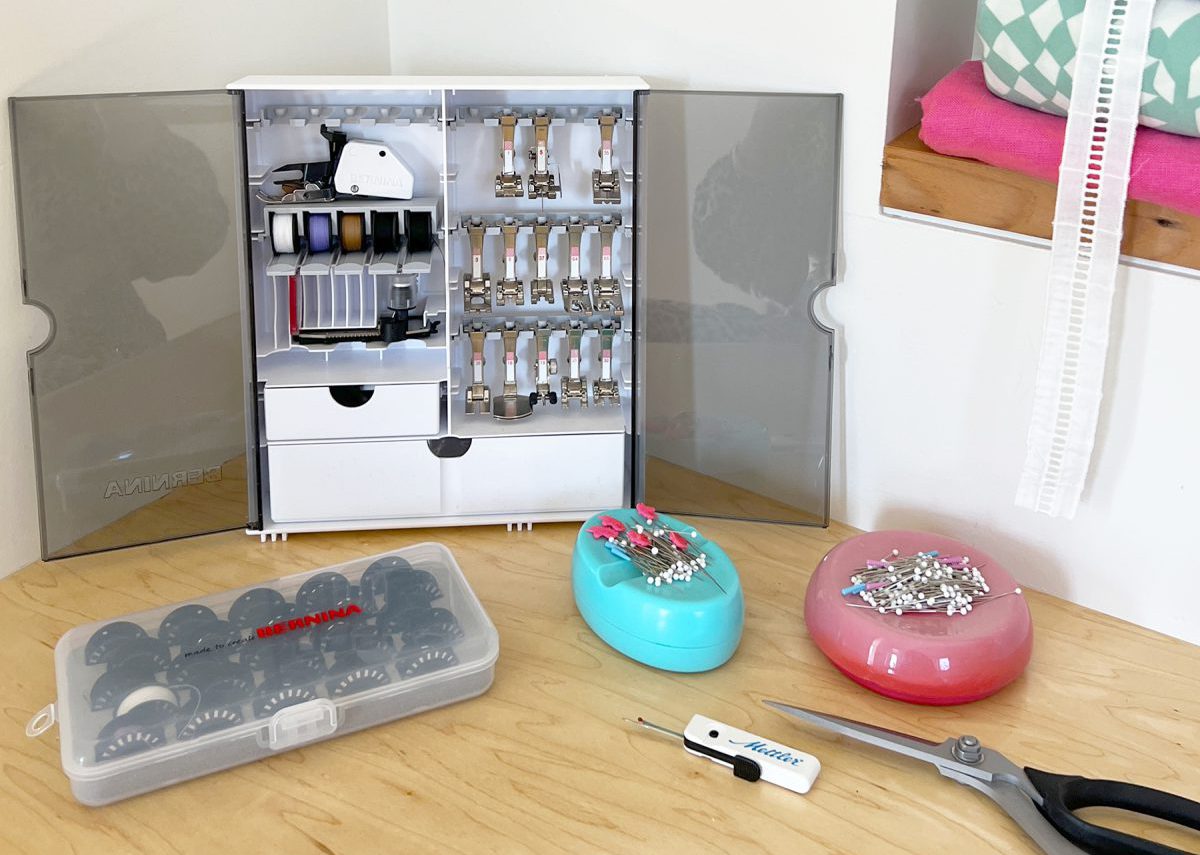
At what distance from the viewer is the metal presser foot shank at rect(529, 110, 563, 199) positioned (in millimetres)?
1092

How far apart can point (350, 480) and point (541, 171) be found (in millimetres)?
309

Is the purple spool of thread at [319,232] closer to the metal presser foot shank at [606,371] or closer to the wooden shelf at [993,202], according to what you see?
the metal presser foot shank at [606,371]

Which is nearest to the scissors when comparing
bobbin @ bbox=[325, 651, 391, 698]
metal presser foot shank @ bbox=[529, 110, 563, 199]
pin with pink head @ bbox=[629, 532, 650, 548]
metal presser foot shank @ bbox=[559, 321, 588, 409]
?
pin with pink head @ bbox=[629, 532, 650, 548]

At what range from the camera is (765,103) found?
108 centimetres

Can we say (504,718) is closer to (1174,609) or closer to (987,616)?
(987,616)

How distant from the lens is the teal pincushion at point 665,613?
36.1 inches

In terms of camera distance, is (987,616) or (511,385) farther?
(511,385)

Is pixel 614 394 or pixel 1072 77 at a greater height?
pixel 1072 77

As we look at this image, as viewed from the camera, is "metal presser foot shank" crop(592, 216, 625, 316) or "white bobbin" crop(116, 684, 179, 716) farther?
"metal presser foot shank" crop(592, 216, 625, 316)

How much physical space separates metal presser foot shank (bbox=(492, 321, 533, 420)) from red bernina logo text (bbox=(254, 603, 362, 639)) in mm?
261

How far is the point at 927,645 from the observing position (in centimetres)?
89

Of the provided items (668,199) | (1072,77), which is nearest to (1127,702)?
(1072,77)

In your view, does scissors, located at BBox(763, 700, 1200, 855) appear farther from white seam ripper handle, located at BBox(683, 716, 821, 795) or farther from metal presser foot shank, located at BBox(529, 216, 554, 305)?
metal presser foot shank, located at BBox(529, 216, 554, 305)

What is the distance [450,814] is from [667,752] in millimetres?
150
